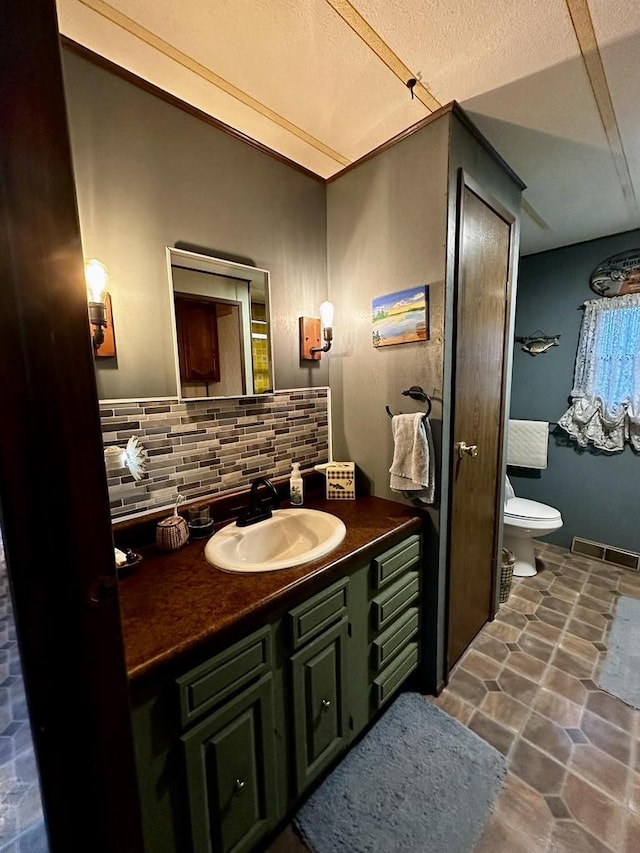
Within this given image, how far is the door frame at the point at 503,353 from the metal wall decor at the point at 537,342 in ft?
3.71

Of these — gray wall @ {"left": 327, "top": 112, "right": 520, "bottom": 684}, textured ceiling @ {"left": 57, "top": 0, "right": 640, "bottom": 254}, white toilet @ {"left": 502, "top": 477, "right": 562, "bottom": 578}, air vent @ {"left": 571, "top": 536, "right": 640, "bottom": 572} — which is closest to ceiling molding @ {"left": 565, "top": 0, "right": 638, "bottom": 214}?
textured ceiling @ {"left": 57, "top": 0, "right": 640, "bottom": 254}

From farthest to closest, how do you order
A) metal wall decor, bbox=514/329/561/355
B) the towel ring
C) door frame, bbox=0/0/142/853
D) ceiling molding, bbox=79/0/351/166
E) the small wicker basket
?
metal wall decor, bbox=514/329/561/355
the towel ring
the small wicker basket
ceiling molding, bbox=79/0/351/166
door frame, bbox=0/0/142/853

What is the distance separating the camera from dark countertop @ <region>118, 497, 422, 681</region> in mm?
767

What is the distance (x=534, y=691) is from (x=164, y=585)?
5.60ft

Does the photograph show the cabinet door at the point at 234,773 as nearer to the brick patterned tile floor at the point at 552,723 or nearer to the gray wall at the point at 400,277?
the brick patterned tile floor at the point at 552,723

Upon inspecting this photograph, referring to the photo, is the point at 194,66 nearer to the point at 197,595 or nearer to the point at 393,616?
the point at 197,595

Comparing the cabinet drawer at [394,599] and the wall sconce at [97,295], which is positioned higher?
the wall sconce at [97,295]

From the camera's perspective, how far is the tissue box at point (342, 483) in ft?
5.47

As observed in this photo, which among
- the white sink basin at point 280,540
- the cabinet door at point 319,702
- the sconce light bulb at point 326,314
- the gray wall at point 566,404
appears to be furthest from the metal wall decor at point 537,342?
the cabinet door at point 319,702

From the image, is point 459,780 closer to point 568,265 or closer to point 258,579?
point 258,579

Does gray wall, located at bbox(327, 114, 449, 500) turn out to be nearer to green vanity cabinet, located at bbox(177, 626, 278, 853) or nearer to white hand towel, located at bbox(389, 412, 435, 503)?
white hand towel, located at bbox(389, 412, 435, 503)

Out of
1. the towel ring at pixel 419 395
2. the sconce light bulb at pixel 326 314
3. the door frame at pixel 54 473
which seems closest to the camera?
the door frame at pixel 54 473

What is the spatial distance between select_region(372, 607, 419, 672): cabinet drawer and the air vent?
1.94 m

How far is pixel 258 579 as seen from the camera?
39.8 inches
